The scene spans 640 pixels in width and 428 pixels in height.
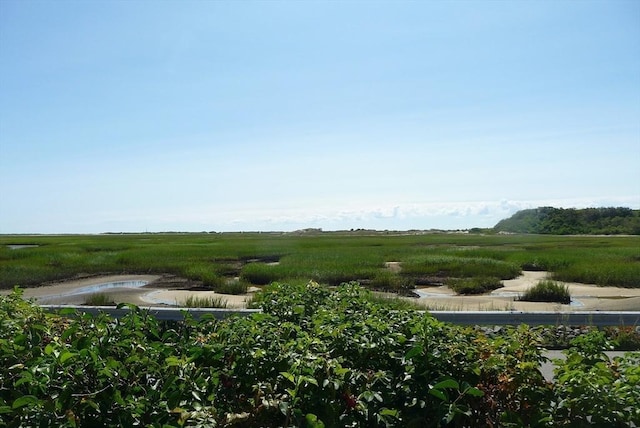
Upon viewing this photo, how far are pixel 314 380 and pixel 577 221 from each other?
115902 mm

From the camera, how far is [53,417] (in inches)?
99.6

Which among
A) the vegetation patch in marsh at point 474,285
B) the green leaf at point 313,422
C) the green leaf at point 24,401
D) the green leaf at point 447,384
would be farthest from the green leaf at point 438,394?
the vegetation patch in marsh at point 474,285

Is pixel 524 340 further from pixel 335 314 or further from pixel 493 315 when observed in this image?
pixel 493 315

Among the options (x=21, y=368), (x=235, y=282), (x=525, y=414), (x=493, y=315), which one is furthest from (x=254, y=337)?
(x=235, y=282)

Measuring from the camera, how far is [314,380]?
2.52 meters

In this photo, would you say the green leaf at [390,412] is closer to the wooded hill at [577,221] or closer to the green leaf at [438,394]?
the green leaf at [438,394]

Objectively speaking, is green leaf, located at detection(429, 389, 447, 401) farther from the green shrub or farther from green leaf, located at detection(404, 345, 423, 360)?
the green shrub

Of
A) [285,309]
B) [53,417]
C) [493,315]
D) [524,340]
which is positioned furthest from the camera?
[493,315]

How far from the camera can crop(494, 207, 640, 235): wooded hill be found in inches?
3846

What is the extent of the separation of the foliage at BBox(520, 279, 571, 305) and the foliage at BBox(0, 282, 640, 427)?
17234 millimetres

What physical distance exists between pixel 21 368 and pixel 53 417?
594 mm

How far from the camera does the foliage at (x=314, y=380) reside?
2596mm

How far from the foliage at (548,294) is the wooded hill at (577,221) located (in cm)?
8263

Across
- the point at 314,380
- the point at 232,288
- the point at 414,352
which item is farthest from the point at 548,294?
the point at 314,380
